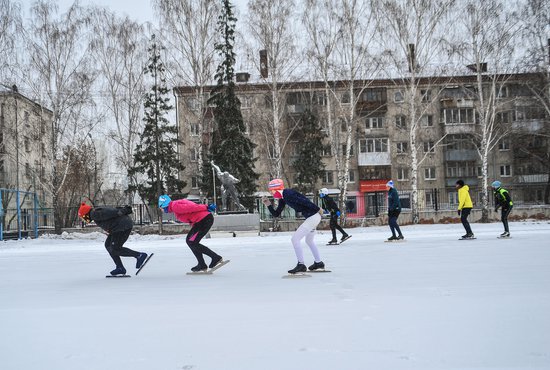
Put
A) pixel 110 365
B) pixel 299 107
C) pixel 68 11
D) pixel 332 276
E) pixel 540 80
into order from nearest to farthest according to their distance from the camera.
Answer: pixel 110 365, pixel 332 276, pixel 68 11, pixel 540 80, pixel 299 107

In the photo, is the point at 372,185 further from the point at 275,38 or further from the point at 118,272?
the point at 118,272

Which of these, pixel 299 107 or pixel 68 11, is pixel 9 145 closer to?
pixel 68 11

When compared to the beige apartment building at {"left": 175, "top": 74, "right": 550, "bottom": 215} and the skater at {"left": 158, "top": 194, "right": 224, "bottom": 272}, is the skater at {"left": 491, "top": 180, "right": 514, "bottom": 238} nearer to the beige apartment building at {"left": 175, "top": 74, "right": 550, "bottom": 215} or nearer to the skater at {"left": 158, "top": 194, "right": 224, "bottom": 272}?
the skater at {"left": 158, "top": 194, "right": 224, "bottom": 272}

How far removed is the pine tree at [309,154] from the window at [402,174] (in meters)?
9.79

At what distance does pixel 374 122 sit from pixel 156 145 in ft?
82.5

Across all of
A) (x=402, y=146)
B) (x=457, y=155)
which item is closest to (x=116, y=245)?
(x=402, y=146)

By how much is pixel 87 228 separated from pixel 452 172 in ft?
112

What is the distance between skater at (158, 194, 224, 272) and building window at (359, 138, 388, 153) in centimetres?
3934

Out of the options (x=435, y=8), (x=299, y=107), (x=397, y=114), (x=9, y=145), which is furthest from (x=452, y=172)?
(x=9, y=145)

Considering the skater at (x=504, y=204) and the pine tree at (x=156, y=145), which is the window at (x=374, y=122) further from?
the skater at (x=504, y=204)

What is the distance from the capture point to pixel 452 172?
47844 millimetres

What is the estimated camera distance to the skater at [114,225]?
313 inches

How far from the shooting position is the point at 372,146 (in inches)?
1832

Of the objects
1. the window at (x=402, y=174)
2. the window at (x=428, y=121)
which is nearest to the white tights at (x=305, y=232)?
the window at (x=402, y=174)
